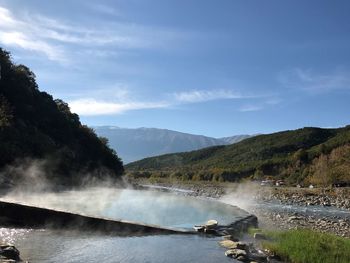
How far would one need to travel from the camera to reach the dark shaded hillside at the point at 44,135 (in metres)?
67.3

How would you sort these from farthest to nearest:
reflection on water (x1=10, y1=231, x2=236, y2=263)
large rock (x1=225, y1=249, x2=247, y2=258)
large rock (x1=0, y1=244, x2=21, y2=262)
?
large rock (x1=225, y1=249, x2=247, y2=258) < reflection on water (x1=10, y1=231, x2=236, y2=263) < large rock (x1=0, y1=244, x2=21, y2=262)

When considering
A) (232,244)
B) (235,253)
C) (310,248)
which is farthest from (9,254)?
(310,248)

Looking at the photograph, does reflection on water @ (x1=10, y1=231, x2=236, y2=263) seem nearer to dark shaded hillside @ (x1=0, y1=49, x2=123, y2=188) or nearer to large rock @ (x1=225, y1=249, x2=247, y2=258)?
large rock @ (x1=225, y1=249, x2=247, y2=258)

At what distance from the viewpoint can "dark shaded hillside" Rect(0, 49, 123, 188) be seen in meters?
67.3

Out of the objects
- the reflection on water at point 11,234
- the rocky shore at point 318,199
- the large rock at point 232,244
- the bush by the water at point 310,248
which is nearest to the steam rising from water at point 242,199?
the rocky shore at point 318,199

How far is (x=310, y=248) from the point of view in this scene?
68.9ft

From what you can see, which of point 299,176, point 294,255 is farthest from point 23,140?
point 299,176

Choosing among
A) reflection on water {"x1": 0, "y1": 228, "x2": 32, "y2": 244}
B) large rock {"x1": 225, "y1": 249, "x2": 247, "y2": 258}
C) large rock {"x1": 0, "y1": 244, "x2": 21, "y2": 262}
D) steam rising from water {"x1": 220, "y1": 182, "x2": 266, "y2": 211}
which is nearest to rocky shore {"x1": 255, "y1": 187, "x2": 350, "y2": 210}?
steam rising from water {"x1": 220, "y1": 182, "x2": 266, "y2": 211}

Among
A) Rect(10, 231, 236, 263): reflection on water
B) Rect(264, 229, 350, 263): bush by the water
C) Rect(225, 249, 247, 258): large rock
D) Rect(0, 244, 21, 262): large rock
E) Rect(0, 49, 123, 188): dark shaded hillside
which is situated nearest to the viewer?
Rect(0, 244, 21, 262): large rock

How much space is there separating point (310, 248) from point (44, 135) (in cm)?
6796

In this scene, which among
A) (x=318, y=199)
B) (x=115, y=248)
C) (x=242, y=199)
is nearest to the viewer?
(x=115, y=248)

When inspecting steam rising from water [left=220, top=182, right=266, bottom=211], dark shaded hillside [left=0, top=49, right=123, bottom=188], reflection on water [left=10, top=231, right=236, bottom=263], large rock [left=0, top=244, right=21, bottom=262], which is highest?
dark shaded hillside [left=0, top=49, right=123, bottom=188]

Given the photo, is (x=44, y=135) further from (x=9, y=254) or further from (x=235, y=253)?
(x=9, y=254)

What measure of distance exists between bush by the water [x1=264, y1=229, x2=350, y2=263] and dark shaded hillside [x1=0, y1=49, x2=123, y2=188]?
35.3 metres
